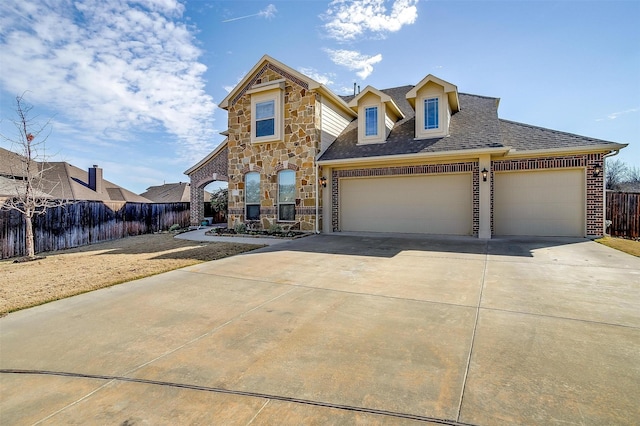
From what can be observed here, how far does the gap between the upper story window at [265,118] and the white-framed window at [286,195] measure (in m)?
1.82

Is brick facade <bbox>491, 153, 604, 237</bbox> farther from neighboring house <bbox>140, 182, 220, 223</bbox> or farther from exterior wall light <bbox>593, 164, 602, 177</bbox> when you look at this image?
neighboring house <bbox>140, 182, 220, 223</bbox>

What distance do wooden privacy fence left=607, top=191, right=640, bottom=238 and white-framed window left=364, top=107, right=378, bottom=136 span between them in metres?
9.51

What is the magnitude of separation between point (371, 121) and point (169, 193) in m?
30.1

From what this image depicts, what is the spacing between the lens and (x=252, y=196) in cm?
1312

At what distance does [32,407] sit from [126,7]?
9801 mm

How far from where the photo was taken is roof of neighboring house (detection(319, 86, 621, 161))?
9.83 m

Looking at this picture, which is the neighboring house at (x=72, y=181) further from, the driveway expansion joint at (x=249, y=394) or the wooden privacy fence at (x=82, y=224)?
the driveway expansion joint at (x=249, y=394)

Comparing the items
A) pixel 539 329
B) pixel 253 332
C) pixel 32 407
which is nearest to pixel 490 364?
pixel 539 329

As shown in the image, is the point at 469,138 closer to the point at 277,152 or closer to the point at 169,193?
the point at 277,152

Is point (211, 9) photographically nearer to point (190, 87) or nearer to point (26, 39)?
point (190, 87)

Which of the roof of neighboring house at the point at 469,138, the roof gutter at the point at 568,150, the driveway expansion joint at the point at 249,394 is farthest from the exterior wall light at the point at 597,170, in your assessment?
the driveway expansion joint at the point at 249,394

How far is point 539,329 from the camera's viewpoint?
3.20 metres

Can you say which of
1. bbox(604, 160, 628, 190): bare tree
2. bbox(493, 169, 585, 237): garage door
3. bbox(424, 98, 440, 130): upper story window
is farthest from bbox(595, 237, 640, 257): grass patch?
bbox(604, 160, 628, 190): bare tree

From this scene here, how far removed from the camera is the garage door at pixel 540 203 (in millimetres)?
9742
